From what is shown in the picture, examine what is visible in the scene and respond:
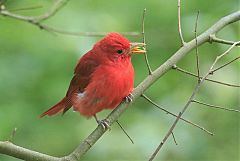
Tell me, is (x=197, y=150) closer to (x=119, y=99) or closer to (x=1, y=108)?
(x=119, y=99)

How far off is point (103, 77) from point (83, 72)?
0.82 feet

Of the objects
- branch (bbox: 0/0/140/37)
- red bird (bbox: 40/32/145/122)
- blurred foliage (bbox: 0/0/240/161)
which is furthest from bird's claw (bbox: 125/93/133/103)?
blurred foliage (bbox: 0/0/240/161)

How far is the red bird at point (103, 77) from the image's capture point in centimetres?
406

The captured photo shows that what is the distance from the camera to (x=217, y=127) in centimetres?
502

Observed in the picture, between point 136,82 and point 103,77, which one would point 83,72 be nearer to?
point 103,77

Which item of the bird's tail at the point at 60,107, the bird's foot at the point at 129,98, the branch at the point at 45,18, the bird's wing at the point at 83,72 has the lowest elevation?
the bird's tail at the point at 60,107

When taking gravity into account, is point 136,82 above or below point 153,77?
below

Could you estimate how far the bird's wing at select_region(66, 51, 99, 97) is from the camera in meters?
4.32

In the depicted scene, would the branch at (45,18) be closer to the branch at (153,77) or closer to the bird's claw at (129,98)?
the branch at (153,77)

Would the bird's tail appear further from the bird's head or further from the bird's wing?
the bird's head

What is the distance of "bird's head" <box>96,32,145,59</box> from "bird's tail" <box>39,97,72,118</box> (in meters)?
0.51

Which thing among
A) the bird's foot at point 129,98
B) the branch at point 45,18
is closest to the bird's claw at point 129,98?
the bird's foot at point 129,98

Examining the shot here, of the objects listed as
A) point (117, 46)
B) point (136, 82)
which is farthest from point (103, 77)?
point (136, 82)

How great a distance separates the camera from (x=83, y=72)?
172 inches
